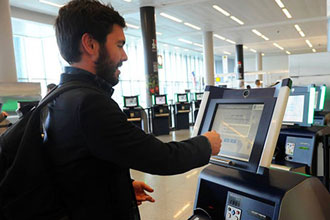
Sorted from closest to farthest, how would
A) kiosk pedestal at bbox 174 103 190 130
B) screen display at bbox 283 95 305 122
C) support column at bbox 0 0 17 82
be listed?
screen display at bbox 283 95 305 122 → support column at bbox 0 0 17 82 → kiosk pedestal at bbox 174 103 190 130

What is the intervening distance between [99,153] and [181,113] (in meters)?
9.06

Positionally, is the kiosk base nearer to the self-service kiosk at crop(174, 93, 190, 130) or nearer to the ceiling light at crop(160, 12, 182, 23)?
the self-service kiosk at crop(174, 93, 190, 130)

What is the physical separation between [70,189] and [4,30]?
6.31 metres

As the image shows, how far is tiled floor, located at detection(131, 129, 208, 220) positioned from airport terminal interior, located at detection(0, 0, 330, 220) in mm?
14

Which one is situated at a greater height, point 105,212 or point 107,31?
point 107,31

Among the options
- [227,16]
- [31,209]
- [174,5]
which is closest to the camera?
[31,209]

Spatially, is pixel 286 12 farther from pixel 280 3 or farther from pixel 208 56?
pixel 208 56

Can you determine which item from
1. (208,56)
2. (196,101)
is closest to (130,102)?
(196,101)

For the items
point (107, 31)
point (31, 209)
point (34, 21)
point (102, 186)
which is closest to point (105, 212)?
point (102, 186)

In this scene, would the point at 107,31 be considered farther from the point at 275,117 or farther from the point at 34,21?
the point at 34,21

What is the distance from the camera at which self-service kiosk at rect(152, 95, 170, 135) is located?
8.75 meters

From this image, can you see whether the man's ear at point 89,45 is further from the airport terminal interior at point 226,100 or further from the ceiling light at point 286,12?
the ceiling light at point 286,12

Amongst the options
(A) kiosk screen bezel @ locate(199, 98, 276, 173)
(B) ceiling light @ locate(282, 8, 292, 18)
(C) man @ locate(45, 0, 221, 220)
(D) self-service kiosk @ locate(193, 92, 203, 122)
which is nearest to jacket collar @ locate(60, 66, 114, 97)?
(C) man @ locate(45, 0, 221, 220)

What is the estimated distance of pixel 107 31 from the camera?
972 millimetres
